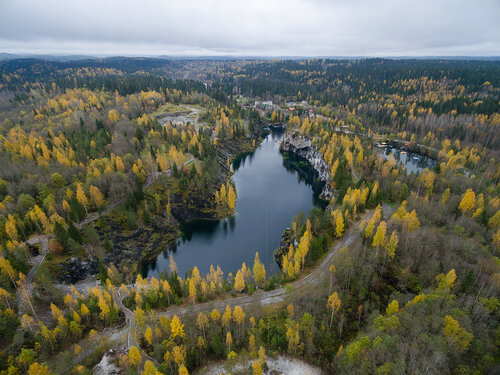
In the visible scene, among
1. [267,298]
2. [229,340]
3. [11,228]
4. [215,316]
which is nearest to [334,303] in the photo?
[267,298]

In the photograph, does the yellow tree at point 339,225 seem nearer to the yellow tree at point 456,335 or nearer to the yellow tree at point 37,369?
the yellow tree at point 456,335

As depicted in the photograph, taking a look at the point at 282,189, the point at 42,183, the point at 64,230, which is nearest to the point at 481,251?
the point at 282,189

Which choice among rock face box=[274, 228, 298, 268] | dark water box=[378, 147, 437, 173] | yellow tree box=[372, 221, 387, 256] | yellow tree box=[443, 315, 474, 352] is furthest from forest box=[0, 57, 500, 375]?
dark water box=[378, 147, 437, 173]

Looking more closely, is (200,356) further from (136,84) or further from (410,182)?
(136,84)

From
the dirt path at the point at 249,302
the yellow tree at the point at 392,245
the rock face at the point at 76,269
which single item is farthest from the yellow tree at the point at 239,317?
the rock face at the point at 76,269

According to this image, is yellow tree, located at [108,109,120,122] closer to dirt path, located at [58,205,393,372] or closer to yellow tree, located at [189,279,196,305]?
dirt path, located at [58,205,393,372]

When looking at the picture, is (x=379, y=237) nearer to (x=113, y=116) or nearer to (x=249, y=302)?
(x=249, y=302)
